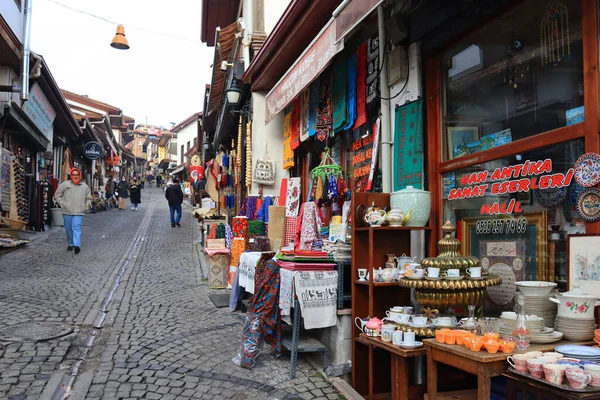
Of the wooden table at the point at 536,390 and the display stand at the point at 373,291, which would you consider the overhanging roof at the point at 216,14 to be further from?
the wooden table at the point at 536,390

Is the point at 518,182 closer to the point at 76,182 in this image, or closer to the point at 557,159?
the point at 557,159

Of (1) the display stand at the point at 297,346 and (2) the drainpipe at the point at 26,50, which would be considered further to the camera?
(2) the drainpipe at the point at 26,50

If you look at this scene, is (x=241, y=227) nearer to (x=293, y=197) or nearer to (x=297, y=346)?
(x=293, y=197)

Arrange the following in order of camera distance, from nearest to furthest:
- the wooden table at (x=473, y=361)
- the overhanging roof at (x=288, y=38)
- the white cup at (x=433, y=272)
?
the wooden table at (x=473, y=361)
the white cup at (x=433, y=272)
the overhanging roof at (x=288, y=38)

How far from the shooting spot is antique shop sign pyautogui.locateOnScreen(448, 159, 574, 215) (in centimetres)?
324

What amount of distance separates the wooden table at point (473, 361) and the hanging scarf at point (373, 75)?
2.97m

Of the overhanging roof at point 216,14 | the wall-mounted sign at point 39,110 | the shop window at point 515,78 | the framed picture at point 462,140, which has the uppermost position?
the overhanging roof at point 216,14

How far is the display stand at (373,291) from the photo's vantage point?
4125 mm

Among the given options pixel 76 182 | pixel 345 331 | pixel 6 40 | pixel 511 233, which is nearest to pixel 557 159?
pixel 511 233

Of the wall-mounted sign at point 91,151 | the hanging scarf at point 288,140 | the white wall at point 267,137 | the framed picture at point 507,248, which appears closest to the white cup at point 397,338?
the framed picture at point 507,248

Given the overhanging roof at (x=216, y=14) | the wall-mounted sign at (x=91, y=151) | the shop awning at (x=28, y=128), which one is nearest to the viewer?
the shop awning at (x=28, y=128)

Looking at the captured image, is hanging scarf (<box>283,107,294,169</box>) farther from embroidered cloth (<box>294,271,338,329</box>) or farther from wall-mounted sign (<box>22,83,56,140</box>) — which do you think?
wall-mounted sign (<box>22,83,56,140</box>)

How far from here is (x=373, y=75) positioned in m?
5.27

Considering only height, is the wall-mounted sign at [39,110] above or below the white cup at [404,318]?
above
